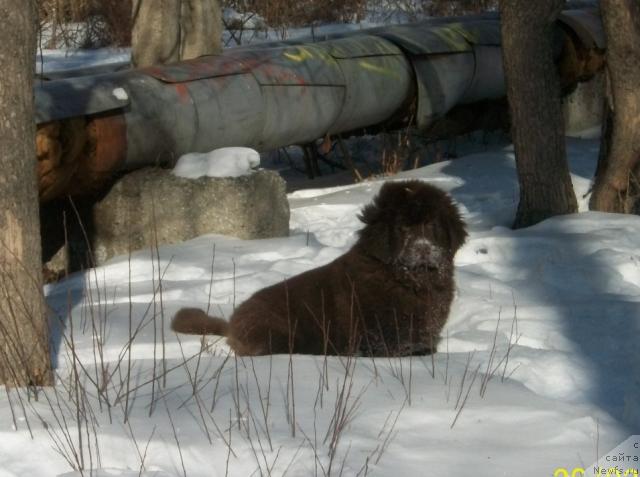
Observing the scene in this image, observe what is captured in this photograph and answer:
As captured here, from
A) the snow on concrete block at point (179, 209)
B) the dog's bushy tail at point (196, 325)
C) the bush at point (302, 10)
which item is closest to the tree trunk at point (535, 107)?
the snow on concrete block at point (179, 209)

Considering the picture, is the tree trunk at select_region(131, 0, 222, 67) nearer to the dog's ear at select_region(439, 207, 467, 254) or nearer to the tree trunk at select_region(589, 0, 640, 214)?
the tree trunk at select_region(589, 0, 640, 214)

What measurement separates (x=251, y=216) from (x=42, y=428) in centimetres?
462

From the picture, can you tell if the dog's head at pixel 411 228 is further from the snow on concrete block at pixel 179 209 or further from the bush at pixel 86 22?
the bush at pixel 86 22

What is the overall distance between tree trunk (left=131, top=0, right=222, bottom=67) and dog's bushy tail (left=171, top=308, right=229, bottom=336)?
14.9 feet

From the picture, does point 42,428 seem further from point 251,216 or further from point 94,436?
point 251,216

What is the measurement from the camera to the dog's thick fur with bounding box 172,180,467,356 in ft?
18.7

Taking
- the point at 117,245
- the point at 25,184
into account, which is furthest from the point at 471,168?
the point at 25,184

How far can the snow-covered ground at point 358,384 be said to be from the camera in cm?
391

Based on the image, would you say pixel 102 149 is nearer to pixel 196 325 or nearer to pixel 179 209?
pixel 179 209

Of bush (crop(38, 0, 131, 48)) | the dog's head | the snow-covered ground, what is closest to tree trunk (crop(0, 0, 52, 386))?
the snow-covered ground

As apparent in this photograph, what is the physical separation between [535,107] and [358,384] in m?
4.14

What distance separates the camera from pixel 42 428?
4.04 metres

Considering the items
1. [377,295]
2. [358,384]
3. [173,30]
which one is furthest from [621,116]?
[358,384]

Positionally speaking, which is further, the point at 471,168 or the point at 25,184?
the point at 471,168
